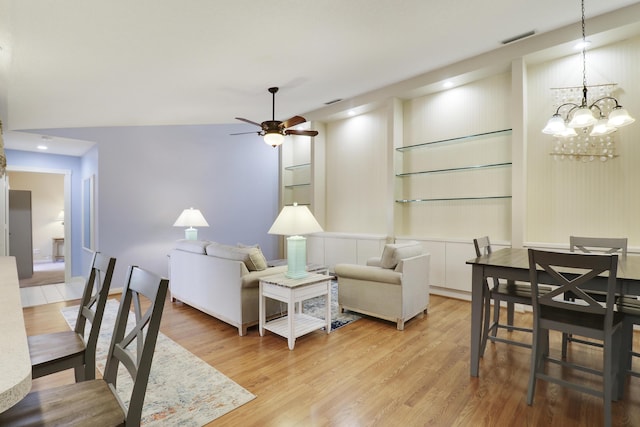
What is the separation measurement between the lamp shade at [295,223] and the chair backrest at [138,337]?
5.66ft

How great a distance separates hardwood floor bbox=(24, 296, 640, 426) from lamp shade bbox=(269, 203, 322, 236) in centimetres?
101

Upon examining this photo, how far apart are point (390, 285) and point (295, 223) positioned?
3.80 ft

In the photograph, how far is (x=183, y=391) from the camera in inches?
86.0

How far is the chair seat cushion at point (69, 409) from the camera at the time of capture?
1.05 m

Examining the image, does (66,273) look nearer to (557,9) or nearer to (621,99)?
(557,9)

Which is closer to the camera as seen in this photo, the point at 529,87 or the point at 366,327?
the point at 366,327

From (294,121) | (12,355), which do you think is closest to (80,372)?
(12,355)

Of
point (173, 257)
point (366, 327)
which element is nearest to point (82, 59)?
point (173, 257)

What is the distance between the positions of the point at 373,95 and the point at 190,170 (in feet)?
11.1

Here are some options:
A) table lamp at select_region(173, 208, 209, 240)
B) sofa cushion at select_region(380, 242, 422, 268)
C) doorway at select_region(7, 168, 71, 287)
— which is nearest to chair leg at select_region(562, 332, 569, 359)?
sofa cushion at select_region(380, 242, 422, 268)

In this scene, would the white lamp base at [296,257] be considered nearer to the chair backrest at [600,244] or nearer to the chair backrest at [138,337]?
the chair backrest at [138,337]

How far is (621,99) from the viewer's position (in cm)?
346

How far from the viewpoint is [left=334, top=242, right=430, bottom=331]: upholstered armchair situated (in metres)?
3.28

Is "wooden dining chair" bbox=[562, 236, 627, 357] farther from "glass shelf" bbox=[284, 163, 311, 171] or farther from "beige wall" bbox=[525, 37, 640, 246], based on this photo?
"glass shelf" bbox=[284, 163, 311, 171]
